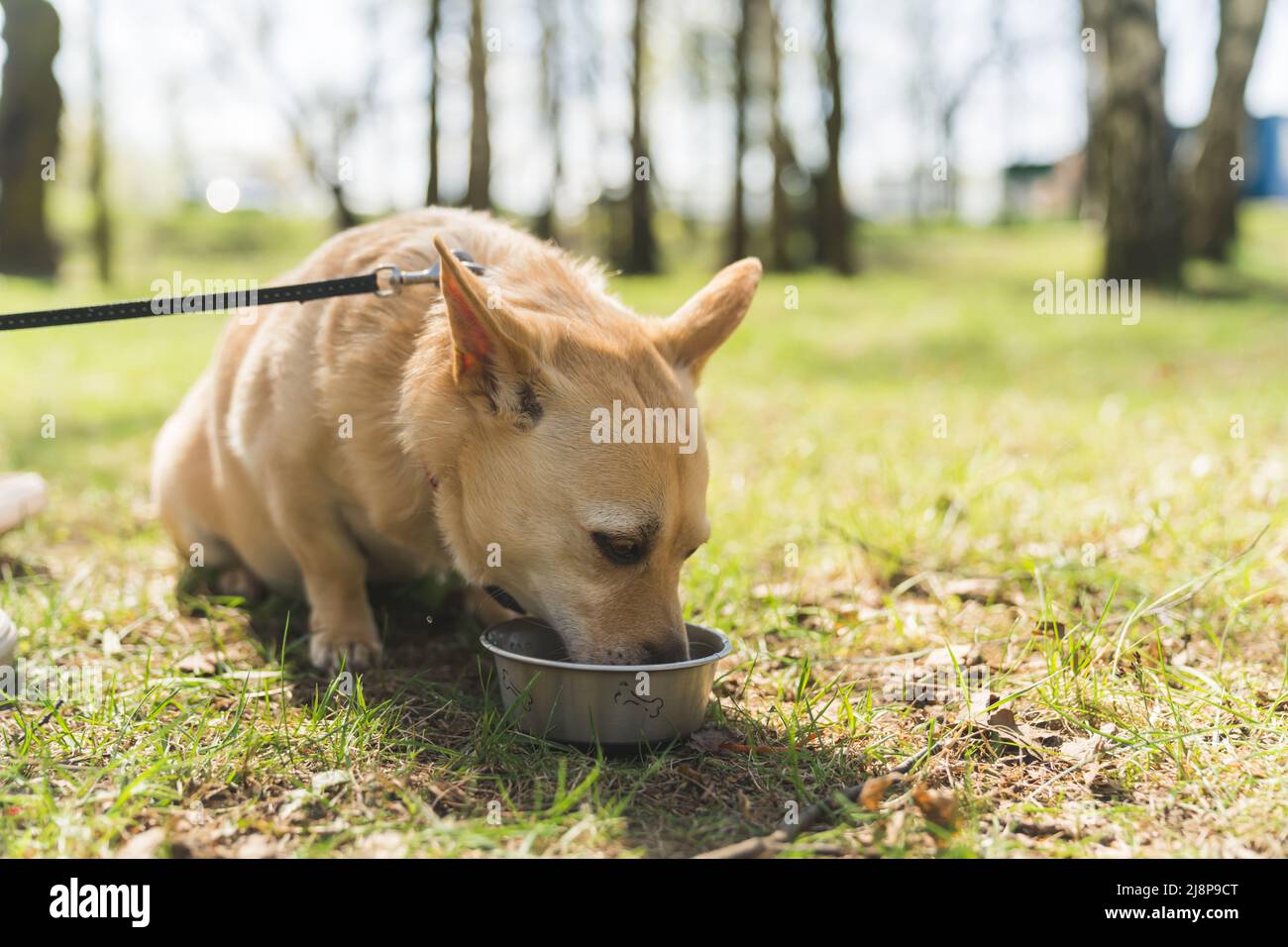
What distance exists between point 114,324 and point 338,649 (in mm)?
11673

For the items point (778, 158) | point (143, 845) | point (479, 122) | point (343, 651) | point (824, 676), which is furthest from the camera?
point (778, 158)

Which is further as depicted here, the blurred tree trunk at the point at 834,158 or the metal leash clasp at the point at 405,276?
the blurred tree trunk at the point at 834,158

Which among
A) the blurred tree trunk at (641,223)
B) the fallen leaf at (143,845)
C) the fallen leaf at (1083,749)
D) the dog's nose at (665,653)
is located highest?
the blurred tree trunk at (641,223)

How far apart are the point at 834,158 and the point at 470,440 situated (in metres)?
14.8

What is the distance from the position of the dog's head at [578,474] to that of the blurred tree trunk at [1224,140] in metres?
14.3

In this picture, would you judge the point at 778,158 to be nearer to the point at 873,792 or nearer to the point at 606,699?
the point at 606,699

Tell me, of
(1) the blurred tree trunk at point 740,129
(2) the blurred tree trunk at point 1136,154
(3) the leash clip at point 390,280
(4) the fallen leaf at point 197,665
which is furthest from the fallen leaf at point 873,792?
(1) the blurred tree trunk at point 740,129

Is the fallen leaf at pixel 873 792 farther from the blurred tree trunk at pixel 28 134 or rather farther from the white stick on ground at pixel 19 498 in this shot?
the blurred tree trunk at pixel 28 134

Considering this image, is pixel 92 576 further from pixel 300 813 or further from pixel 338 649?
pixel 300 813

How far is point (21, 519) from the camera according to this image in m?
4.43


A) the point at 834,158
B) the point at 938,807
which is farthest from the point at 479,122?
the point at 938,807

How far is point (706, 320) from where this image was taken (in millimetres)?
3080

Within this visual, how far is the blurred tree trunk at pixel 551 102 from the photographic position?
23.6m
